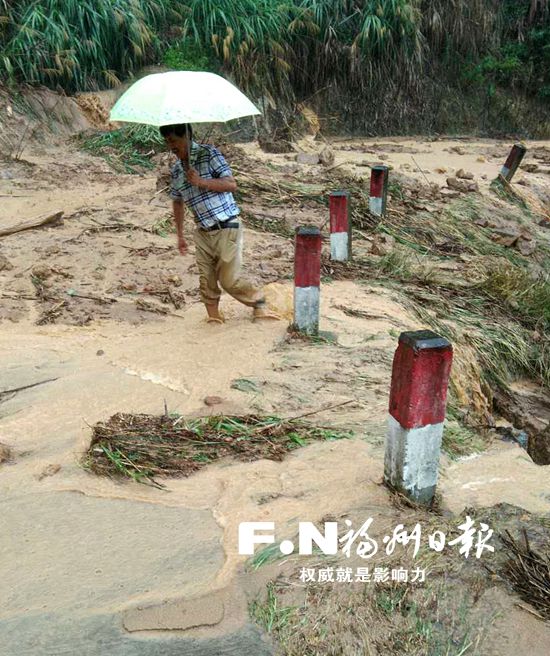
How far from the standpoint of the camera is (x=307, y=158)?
377 inches

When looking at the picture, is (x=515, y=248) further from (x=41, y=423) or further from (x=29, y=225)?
(x=41, y=423)

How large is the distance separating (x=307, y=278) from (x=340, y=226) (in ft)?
5.84

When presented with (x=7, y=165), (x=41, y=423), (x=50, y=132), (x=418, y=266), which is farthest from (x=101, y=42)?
(x=41, y=423)

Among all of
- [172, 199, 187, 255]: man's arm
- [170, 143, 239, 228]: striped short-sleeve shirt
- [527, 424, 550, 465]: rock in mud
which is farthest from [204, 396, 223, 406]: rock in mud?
[527, 424, 550, 465]: rock in mud

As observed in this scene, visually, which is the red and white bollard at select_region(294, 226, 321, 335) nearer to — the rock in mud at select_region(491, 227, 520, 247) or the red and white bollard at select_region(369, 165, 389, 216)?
the red and white bollard at select_region(369, 165, 389, 216)

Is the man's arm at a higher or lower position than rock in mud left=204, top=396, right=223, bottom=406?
higher

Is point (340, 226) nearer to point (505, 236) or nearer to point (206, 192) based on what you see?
point (206, 192)

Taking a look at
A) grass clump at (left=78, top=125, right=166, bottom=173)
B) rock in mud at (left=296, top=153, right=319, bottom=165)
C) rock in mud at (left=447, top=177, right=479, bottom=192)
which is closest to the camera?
grass clump at (left=78, top=125, right=166, bottom=173)

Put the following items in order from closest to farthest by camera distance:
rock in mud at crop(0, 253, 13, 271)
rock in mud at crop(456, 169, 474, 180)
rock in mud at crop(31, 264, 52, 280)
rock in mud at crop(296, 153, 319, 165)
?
rock in mud at crop(31, 264, 52, 280) → rock in mud at crop(0, 253, 13, 271) → rock in mud at crop(296, 153, 319, 165) → rock in mud at crop(456, 169, 474, 180)

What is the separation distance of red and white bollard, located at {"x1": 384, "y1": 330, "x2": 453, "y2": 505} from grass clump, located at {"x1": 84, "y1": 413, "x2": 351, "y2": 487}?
25.7 inches

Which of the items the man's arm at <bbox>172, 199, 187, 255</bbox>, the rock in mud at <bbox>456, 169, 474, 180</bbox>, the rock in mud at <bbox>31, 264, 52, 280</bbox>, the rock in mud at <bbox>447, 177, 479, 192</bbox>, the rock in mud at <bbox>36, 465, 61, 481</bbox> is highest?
the man's arm at <bbox>172, 199, 187, 255</bbox>

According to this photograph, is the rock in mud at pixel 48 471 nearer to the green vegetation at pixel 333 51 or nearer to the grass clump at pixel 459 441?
the grass clump at pixel 459 441

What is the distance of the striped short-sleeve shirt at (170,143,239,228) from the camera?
4.39 metres

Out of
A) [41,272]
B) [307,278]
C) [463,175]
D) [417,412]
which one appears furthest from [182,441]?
[463,175]
